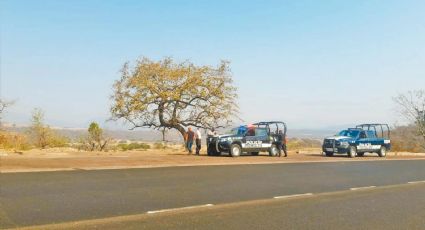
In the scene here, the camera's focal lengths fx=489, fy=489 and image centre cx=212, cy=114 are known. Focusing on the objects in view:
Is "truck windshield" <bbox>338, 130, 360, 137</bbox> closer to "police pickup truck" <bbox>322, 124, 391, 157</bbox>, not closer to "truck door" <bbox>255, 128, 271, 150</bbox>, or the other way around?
"police pickup truck" <bbox>322, 124, 391, 157</bbox>

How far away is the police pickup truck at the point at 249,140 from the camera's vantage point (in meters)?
29.4

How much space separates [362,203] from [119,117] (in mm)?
28933

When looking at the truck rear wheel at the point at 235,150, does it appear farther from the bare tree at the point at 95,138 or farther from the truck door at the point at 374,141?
the bare tree at the point at 95,138

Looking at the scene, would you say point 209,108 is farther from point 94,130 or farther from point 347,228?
point 347,228

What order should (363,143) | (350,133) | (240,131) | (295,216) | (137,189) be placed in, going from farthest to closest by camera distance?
(350,133) → (363,143) → (240,131) → (137,189) → (295,216)

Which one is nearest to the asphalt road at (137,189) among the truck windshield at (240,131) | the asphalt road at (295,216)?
the asphalt road at (295,216)

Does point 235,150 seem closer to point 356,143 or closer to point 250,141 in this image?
point 250,141

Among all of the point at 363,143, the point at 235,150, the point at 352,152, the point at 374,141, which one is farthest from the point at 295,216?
the point at 374,141

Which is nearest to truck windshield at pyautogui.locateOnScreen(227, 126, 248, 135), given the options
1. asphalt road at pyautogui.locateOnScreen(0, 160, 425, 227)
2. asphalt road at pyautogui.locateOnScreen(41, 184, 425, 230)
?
asphalt road at pyautogui.locateOnScreen(0, 160, 425, 227)

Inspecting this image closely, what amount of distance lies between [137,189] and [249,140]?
1812 centimetres

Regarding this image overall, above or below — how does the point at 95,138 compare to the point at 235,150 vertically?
above

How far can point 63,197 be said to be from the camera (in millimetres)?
10625

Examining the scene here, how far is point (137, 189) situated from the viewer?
12453 millimetres

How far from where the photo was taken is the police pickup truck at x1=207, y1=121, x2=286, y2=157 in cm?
2938
